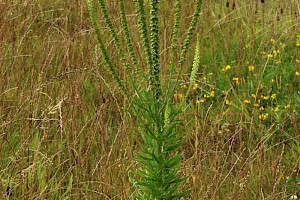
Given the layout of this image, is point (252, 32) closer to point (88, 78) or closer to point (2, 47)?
point (88, 78)

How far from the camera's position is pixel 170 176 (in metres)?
1.79

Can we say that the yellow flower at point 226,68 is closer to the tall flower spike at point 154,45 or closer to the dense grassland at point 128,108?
the dense grassland at point 128,108

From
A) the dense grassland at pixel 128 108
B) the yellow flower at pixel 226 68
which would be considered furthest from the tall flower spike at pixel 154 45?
the yellow flower at pixel 226 68

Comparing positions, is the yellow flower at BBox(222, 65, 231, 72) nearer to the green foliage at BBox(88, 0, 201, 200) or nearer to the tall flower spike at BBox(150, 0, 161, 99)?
the green foliage at BBox(88, 0, 201, 200)

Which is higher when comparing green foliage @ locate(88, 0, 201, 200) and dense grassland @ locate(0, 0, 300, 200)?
green foliage @ locate(88, 0, 201, 200)

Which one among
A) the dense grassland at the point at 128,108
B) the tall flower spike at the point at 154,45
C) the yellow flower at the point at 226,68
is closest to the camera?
the tall flower spike at the point at 154,45

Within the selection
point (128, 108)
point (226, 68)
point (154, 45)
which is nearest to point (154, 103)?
point (154, 45)

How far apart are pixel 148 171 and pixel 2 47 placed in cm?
178

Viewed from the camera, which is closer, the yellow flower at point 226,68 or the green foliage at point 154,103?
the green foliage at point 154,103

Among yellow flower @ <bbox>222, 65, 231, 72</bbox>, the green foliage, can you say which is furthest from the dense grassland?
the green foliage

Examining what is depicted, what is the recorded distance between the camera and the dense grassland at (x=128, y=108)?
8.38ft

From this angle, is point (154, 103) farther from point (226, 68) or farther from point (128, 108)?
point (226, 68)

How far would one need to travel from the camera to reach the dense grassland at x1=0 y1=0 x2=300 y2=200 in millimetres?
2555

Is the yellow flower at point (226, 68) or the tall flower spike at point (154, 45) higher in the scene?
the tall flower spike at point (154, 45)
